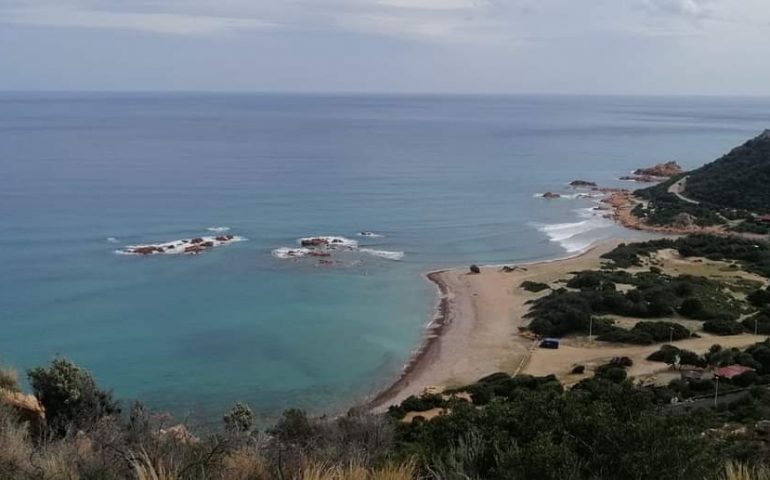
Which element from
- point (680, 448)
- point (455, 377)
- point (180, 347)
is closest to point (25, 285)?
point (180, 347)

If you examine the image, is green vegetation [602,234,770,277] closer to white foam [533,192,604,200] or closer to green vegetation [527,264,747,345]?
green vegetation [527,264,747,345]

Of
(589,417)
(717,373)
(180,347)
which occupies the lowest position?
(180,347)

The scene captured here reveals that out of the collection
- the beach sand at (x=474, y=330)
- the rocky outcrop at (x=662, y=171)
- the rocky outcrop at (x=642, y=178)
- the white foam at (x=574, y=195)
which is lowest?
the beach sand at (x=474, y=330)

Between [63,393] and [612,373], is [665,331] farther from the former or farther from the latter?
[63,393]

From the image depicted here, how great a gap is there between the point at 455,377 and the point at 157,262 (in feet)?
80.5

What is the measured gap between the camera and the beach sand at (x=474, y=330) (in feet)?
91.1

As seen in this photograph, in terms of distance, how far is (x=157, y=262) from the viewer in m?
44.9

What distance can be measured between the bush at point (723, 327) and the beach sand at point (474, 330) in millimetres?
7735

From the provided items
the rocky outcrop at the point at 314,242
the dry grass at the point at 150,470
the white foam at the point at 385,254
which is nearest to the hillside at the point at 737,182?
the white foam at the point at 385,254

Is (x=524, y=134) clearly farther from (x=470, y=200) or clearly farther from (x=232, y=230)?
(x=232, y=230)

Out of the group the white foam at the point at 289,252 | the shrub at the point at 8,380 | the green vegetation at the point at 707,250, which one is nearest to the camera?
the shrub at the point at 8,380

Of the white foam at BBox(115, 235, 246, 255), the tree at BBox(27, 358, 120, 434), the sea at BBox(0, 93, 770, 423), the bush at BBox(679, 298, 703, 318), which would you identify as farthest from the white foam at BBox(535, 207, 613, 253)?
the tree at BBox(27, 358, 120, 434)

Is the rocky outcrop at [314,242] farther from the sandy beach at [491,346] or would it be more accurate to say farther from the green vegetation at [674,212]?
the green vegetation at [674,212]

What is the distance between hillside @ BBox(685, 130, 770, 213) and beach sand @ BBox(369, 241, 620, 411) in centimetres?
2603
